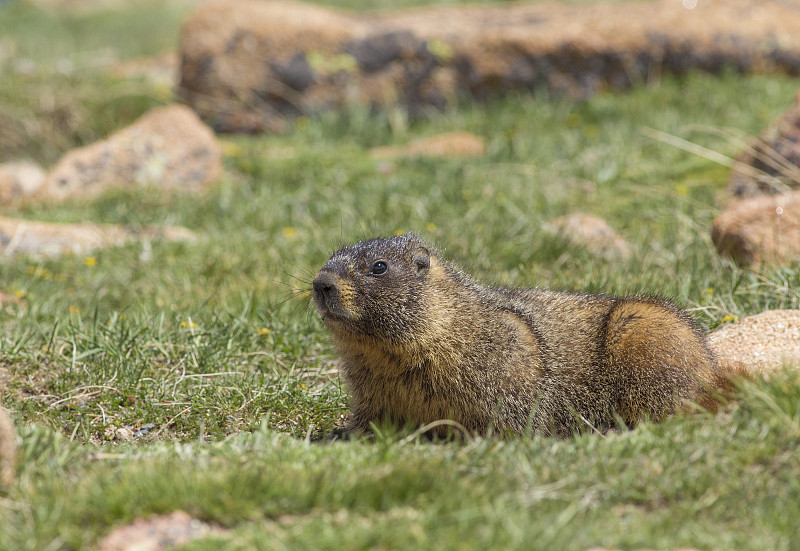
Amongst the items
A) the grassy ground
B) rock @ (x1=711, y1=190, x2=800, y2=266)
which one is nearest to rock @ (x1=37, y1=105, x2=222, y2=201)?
the grassy ground

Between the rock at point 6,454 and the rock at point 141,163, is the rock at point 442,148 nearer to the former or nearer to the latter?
the rock at point 141,163

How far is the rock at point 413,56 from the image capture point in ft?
35.5

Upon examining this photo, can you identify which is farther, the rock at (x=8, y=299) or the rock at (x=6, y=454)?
the rock at (x=8, y=299)

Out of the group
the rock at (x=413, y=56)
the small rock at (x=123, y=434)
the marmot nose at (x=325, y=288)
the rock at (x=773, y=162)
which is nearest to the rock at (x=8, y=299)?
the small rock at (x=123, y=434)

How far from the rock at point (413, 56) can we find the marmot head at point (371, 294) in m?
6.90

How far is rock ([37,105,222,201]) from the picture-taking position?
895cm

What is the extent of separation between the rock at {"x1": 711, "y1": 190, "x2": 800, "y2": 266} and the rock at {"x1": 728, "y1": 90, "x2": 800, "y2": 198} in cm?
64

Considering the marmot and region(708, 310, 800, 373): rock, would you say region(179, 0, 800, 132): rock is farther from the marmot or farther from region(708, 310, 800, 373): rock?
the marmot

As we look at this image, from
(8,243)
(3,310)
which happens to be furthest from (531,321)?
(8,243)

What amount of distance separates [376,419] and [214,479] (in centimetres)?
141

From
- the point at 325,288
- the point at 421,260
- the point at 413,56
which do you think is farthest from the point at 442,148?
the point at 325,288

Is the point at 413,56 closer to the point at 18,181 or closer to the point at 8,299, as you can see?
the point at 18,181

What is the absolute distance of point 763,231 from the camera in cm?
605

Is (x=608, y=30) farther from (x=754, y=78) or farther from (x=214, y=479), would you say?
(x=214, y=479)
